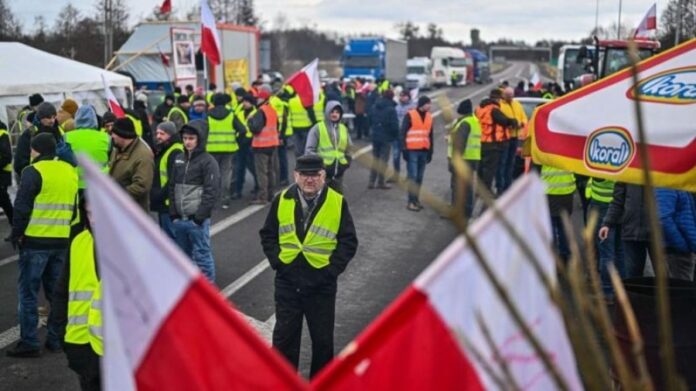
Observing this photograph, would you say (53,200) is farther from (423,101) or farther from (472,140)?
(423,101)

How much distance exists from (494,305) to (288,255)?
386 cm

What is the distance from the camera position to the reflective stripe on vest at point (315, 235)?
6039 mm

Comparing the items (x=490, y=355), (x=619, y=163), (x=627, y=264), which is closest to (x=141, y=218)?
(x=490, y=355)

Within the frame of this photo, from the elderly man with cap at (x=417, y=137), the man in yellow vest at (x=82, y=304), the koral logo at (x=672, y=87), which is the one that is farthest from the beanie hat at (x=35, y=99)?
the koral logo at (x=672, y=87)

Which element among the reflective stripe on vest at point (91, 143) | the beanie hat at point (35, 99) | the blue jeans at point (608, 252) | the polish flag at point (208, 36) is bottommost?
the blue jeans at point (608, 252)

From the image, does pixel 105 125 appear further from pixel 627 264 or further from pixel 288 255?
pixel 627 264

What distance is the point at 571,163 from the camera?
213 inches

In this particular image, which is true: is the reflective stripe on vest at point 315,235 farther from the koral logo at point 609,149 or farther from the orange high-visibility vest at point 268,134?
the orange high-visibility vest at point 268,134

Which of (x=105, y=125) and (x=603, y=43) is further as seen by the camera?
(x=603, y=43)

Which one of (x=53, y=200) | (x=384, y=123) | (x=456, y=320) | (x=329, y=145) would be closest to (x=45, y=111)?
(x=53, y=200)

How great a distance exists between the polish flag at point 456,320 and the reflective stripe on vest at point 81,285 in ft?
9.13

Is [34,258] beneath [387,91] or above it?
beneath

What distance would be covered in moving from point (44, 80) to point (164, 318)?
42.1 feet

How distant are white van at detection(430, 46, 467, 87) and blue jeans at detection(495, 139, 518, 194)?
48.0 metres
